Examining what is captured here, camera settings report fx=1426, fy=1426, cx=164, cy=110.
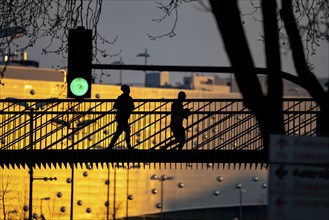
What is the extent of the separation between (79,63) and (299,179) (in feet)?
21.2

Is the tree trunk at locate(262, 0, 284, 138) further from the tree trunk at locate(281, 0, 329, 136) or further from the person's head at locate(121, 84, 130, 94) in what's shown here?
the person's head at locate(121, 84, 130, 94)

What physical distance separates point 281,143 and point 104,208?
85778 mm

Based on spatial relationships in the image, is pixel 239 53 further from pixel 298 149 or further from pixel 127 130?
pixel 127 130

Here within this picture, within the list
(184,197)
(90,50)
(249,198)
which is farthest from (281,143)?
(249,198)

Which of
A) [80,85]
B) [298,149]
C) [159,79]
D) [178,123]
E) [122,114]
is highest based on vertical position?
[159,79]

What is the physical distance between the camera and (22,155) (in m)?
26.4

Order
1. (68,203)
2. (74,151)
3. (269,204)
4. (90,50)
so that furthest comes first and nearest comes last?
1. (68,203)
2. (74,151)
3. (90,50)
4. (269,204)

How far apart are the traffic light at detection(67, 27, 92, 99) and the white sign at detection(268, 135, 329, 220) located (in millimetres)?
5938

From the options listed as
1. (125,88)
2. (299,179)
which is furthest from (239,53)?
(125,88)

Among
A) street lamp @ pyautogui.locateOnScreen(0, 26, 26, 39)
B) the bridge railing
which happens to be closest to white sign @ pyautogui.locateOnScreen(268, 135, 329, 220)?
street lamp @ pyautogui.locateOnScreen(0, 26, 26, 39)

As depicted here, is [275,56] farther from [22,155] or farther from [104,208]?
[104,208]

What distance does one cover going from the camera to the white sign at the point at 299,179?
496 inches

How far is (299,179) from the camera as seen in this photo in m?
12.8

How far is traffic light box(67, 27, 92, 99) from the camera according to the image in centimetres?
1839
